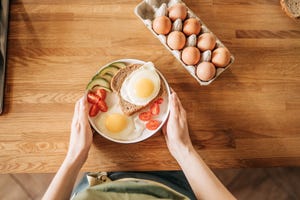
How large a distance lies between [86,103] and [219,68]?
496 mm

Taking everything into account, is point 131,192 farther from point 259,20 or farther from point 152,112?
point 259,20

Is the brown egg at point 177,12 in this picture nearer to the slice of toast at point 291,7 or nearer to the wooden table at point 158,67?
the wooden table at point 158,67

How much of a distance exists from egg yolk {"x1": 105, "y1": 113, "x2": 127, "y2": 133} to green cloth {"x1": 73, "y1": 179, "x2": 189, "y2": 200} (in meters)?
0.18

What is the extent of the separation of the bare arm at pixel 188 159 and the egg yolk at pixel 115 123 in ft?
0.57

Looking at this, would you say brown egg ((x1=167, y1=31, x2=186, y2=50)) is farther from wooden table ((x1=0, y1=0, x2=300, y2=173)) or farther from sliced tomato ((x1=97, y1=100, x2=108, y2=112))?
sliced tomato ((x1=97, y1=100, x2=108, y2=112))

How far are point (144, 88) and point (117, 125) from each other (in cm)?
16

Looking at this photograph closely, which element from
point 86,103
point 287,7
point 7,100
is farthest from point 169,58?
point 7,100

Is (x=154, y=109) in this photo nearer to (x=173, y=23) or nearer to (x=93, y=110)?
(x=93, y=110)

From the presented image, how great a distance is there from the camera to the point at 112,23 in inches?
50.6

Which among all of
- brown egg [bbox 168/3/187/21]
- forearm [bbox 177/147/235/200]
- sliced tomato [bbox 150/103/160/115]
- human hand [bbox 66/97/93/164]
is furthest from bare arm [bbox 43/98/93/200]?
brown egg [bbox 168/3/187/21]

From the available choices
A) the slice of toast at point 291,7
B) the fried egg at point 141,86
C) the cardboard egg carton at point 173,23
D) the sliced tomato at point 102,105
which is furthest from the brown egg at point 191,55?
the slice of toast at point 291,7

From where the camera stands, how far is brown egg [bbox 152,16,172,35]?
1187mm

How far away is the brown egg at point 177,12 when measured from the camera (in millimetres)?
1195

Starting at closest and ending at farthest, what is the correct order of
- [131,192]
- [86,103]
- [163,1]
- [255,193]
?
1. [131,192]
2. [86,103]
3. [163,1]
4. [255,193]
